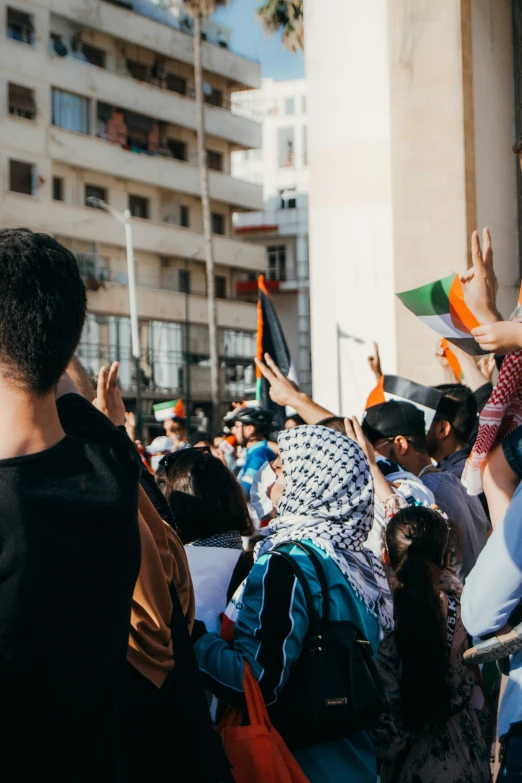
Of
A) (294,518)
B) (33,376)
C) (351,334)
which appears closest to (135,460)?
(33,376)

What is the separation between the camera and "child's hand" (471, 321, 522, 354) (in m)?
2.37

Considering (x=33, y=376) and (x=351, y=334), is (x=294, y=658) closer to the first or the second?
(x=33, y=376)

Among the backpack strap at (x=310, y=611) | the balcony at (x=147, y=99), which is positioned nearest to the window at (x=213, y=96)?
the balcony at (x=147, y=99)

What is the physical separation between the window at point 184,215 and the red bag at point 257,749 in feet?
138

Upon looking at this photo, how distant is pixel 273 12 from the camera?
30.9m

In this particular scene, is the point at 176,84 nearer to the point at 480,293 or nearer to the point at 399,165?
the point at 399,165

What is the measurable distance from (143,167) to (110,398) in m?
40.0

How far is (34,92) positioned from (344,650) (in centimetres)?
3838

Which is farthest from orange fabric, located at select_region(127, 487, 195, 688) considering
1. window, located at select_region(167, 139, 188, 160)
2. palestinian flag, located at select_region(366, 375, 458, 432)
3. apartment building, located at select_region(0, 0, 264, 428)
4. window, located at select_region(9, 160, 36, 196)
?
window, located at select_region(167, 139, 188, 160)

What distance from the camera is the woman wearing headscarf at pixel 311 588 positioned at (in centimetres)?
291

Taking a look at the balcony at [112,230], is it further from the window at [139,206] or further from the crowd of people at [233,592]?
the crowd of people at [233,592]

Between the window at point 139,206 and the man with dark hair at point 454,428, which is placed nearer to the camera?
the man with dark hair at point 454,428

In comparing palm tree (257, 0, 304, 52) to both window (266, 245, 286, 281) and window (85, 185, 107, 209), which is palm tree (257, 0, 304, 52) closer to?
window (85, 185, 107, 209)

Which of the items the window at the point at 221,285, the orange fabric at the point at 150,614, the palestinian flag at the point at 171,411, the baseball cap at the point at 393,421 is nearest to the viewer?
the orange fabric at the point at 150,614
